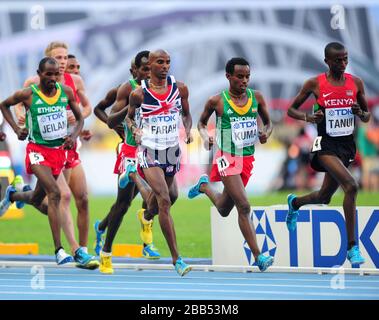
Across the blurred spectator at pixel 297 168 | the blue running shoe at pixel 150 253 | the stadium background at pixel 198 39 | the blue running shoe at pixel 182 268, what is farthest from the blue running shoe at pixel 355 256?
the stadium background at pixel 198 39

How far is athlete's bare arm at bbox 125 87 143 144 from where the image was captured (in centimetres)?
1150

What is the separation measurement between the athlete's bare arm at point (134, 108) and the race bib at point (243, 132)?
0.99 meters

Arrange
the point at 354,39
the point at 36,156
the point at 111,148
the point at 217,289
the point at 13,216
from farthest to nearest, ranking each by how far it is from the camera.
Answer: the point at 354,39, the point at 111,148, the point at 13,216, the point at 36,156, the point at 217,289

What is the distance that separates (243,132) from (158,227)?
8607 millimetres

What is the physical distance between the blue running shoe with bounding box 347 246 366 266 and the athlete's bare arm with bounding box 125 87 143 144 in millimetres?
2452

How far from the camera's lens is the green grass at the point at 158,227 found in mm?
16531

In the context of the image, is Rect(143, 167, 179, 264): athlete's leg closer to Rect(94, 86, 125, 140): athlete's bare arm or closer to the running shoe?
Rect(94, 86, 125, 140): athlete's bare arm

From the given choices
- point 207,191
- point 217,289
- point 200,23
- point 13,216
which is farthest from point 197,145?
point 217,289

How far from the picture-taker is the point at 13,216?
23344 millimetres

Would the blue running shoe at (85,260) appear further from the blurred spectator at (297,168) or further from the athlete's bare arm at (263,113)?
the blurred spectator at (297,168)

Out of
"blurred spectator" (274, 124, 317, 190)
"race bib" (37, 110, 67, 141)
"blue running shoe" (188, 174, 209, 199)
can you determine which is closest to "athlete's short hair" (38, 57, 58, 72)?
"race bib" (37, 110, 67, 141)

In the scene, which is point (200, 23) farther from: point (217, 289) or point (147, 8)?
point (217, 289)

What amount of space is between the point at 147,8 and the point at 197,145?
560 inches

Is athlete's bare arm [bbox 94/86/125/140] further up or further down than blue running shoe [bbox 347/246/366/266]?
further up
